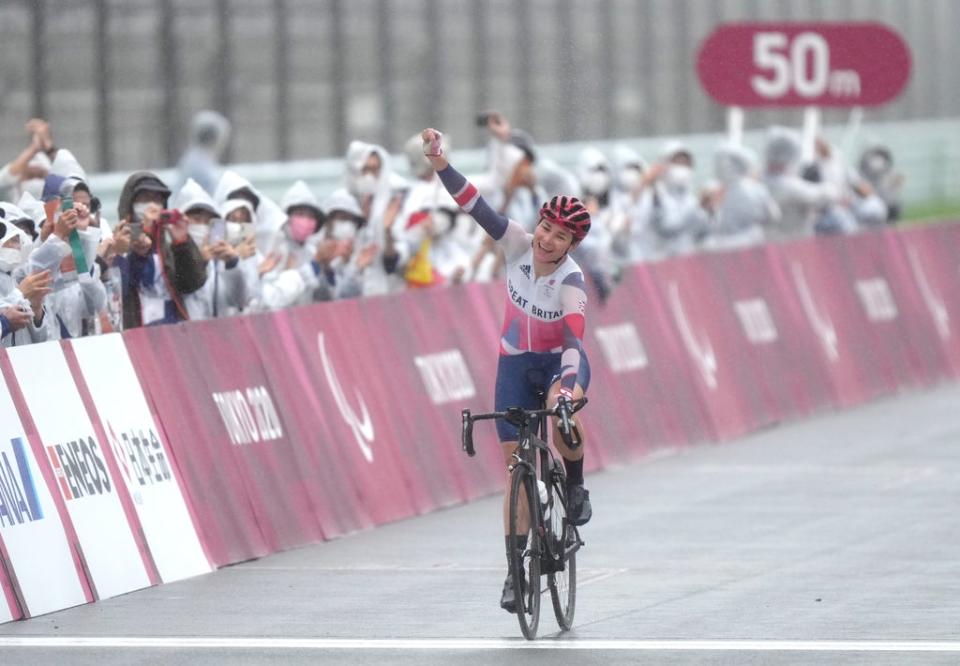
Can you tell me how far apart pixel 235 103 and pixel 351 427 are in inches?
574

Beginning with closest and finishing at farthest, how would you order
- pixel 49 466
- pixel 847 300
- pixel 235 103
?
pixel 49 466
pixel 847 300
pixel 235 103

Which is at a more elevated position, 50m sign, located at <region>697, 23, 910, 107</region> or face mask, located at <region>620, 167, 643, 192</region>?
50m sign, located at <region>697, 23, 910, 107</region>

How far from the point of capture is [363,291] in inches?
712

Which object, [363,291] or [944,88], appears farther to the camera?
[944,88]

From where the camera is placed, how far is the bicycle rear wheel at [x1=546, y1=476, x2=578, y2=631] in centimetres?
1109

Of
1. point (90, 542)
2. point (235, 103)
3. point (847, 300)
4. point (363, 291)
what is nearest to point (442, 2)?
Answer: point (235, 103)

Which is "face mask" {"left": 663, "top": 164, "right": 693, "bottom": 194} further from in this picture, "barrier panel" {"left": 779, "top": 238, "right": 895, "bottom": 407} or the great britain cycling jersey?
the great britain cycling jersey

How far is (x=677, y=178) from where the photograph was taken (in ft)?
81.0

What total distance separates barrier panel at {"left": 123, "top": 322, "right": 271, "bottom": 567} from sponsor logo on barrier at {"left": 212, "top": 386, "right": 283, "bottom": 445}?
4.8 inches

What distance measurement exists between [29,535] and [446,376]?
5745 millimetres

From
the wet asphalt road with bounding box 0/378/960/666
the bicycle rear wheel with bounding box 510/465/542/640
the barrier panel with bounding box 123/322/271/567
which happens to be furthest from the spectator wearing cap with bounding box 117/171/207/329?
the bicycle rear wheel with bounding box 510/465/542/640

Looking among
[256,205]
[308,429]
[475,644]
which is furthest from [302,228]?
[475,644]

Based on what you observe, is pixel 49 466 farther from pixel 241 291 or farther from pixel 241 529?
pixel 241 291

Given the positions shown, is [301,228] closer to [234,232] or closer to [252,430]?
[234,232]
